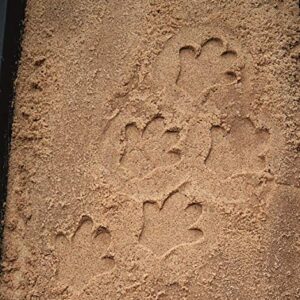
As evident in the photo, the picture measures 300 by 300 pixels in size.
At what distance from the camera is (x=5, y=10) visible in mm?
1133

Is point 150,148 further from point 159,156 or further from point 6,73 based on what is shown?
point 6,73

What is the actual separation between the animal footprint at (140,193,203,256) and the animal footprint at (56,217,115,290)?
0.30 ft

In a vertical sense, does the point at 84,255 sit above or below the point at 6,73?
below

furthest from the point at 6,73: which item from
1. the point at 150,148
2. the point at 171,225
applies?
the point at 171,225

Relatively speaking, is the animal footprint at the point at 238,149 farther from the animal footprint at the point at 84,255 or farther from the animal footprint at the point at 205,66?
the animal footprint at the point at 84,255

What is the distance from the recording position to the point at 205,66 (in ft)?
3.59

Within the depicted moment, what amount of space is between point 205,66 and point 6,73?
45cm

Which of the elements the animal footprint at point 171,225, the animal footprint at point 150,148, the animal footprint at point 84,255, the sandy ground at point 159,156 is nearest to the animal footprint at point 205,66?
the sandy ground at point 159,156

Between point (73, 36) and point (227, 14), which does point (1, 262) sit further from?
point (227, 14)

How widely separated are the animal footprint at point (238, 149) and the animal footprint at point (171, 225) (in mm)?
102

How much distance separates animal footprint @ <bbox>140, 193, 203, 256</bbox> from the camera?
3.48 ft

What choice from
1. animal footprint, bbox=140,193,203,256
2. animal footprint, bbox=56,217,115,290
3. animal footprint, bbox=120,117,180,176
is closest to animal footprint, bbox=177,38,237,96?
animal footprint, bbox=120,117,180,176

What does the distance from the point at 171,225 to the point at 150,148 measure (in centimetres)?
17

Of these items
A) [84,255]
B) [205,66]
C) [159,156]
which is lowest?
[84,255]
